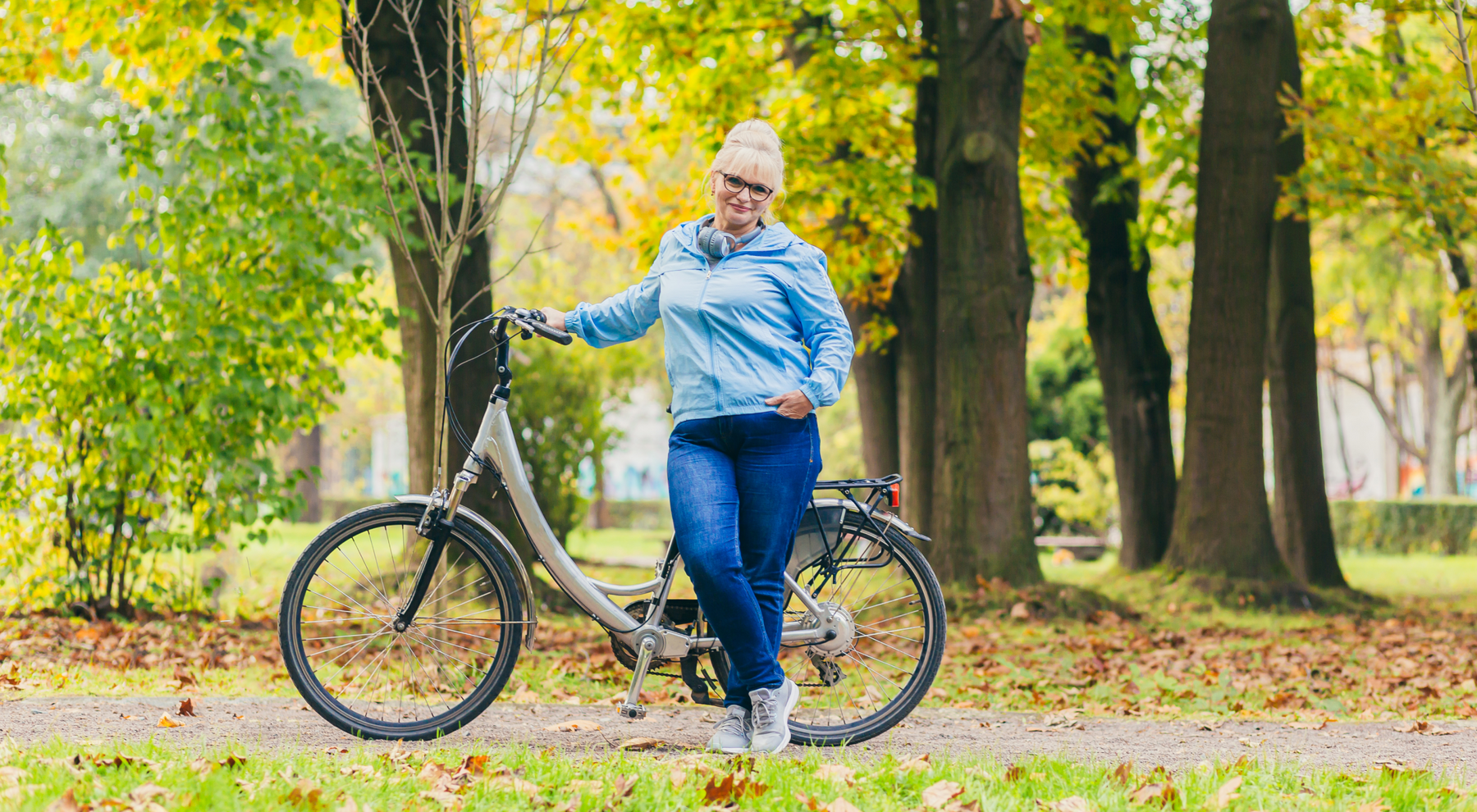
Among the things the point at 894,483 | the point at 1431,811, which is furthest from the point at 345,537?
the point at 1431,811

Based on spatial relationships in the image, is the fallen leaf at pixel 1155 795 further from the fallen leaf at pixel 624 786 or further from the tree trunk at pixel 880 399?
the tree trunk at pixel 880 399

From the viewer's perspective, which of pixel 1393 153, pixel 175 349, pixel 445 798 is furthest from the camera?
pixel 1393 153

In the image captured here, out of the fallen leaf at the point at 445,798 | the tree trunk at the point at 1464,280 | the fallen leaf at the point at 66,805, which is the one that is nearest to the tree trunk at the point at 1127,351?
the tree trunk at the point at 1464,280

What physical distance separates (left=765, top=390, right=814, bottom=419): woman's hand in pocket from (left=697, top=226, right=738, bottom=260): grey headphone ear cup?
488 millimetres

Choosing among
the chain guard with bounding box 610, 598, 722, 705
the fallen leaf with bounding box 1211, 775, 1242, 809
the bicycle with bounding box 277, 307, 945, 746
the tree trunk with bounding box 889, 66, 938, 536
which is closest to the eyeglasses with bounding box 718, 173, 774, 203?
the bicycle with bounding box 277, 307, 945, 746

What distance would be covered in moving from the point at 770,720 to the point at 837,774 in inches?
16.1

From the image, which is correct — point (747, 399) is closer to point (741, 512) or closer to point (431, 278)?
point (741, 512)

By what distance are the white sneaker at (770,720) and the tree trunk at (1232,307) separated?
6.55m

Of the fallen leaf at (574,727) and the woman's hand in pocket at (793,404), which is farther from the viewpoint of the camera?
the fallen leaf at (574,727)

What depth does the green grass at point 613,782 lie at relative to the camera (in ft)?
10.4

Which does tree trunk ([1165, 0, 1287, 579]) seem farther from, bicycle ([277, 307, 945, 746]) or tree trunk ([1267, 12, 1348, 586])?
bicycle ([277, 307, 945, 746])

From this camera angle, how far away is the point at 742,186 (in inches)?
151

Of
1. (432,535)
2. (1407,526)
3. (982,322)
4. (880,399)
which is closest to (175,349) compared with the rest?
(432,535)

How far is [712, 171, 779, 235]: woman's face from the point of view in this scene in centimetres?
383
